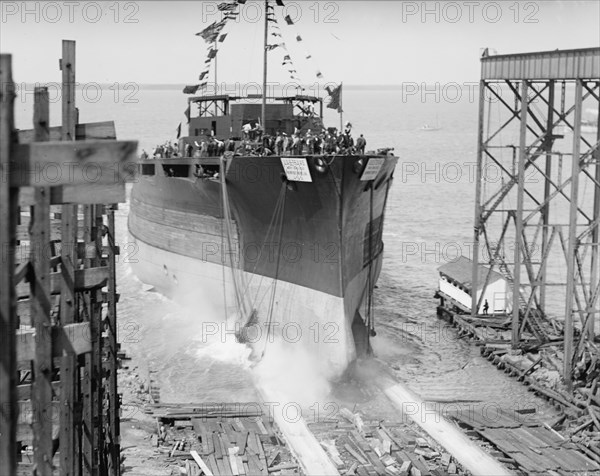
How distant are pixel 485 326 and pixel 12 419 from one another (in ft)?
77.5

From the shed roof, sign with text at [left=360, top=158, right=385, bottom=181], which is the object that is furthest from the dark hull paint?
the shed roof

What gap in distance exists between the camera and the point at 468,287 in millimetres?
29312

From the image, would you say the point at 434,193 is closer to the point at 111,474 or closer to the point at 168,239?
the point at 168,239

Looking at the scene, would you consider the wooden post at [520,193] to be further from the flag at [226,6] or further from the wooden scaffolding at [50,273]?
the wooden scaffolding at [50,273]

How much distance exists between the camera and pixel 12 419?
5281 mm

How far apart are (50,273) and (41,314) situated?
1091 millimetres

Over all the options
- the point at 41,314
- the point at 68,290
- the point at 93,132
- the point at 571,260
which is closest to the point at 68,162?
the point at 41,314

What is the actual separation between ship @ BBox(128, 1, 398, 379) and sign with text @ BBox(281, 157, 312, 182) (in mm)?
31

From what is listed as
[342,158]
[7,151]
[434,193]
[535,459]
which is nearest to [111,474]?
[535,459]

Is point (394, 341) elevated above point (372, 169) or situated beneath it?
situated beneath

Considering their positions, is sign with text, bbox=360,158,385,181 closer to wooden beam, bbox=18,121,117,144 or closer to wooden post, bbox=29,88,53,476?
wooden beam, bbox=18,121,117,144

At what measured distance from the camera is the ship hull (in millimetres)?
23516

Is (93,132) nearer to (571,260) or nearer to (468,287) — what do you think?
(571,260)

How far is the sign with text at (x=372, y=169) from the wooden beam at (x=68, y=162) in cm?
1876
